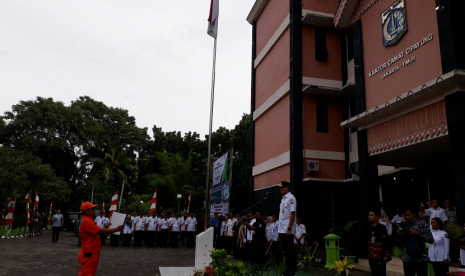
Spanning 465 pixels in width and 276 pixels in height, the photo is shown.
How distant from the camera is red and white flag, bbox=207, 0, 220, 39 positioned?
12625 mm

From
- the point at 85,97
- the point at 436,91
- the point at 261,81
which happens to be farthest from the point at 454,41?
the point at 85,97

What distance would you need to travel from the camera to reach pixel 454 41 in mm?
8742

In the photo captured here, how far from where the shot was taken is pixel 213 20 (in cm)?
1270

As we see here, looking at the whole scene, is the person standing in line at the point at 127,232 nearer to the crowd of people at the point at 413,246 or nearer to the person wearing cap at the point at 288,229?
the person wearing cap at the point at 288,229

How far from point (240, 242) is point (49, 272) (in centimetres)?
653

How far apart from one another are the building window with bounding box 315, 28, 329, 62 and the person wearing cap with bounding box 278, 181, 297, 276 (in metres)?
11.4

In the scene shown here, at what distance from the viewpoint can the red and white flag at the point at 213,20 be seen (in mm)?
12625

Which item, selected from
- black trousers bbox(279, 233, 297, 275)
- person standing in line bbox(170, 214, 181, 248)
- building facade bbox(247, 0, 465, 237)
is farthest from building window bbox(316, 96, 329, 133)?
black trousers bbox(279, 233, 297, 275)

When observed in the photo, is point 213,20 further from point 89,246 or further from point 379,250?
point 379,250

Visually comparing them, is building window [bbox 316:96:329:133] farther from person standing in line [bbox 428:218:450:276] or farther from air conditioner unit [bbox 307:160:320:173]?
person standing in line [bbox 428:218:450:276]

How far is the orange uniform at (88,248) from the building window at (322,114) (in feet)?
42.3

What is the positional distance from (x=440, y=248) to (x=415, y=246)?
2.96 feet

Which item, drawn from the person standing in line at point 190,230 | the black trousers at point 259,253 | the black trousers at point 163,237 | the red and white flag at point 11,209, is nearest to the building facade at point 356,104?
the black trousers at point 259,253

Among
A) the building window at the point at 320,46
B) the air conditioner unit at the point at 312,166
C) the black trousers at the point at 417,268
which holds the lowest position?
the black trousers at the point at 417,268
